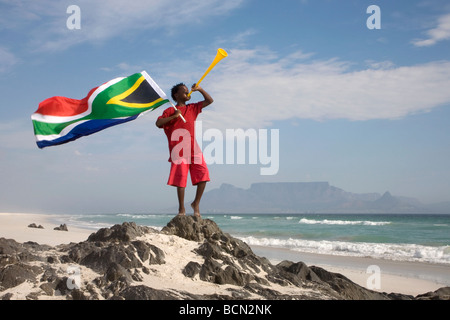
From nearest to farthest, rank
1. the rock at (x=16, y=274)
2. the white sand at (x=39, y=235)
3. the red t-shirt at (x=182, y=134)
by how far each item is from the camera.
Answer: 1. the rock at (x=16, y=274)
2. the red t-shirt at (x=182, y=134)
3. the white sand at (x=39, y=235)

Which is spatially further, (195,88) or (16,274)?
(195,88)

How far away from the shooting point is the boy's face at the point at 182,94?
6.69m

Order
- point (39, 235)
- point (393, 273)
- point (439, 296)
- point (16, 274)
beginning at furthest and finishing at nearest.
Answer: point (39, 235)
point (393, 273)
point (439, 296)
point (16, 274)

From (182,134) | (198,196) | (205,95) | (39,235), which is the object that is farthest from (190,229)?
(39,235)

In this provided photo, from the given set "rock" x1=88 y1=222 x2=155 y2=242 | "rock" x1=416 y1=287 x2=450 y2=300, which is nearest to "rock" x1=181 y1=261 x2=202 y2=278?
"rock" x1=88 y1=222 x2=155 y2=242

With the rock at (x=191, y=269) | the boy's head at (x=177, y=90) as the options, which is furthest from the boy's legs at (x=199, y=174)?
the rock at (x=191, y=269)

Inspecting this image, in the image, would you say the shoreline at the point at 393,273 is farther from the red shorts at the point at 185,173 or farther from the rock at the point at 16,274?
the rock at the point at 16,274

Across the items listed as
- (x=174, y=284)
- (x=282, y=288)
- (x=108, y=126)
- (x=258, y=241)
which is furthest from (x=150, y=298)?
(x=258, y=241)

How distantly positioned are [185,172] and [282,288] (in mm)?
2245

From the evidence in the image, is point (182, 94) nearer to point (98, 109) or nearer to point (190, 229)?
point (98, 109)

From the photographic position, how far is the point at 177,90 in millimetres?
Answer: 6730

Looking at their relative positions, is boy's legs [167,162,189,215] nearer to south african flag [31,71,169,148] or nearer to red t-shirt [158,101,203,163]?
red t-shirt [158,101,203,163]

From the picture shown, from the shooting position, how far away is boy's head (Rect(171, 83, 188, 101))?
6695 millimetres

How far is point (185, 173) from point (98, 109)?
1.60 meters
